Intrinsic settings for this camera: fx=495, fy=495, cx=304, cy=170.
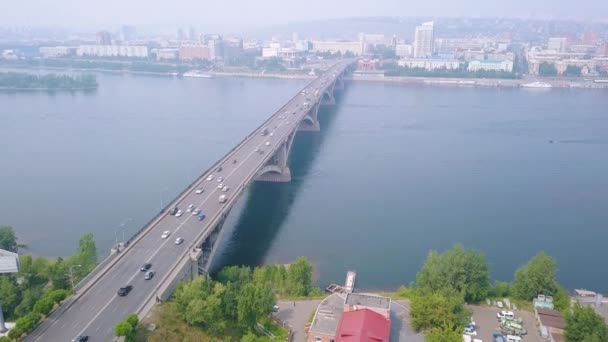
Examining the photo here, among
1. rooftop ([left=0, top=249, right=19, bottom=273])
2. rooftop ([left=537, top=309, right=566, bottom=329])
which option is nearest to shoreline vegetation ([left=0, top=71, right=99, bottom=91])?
rooftop ([left=0, top=249, right=19, bottom=273])

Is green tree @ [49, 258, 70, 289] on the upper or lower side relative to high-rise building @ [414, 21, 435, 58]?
lower

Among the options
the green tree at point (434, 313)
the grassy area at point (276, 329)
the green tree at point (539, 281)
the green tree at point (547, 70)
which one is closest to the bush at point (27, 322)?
the grassy area at point (276, 329)

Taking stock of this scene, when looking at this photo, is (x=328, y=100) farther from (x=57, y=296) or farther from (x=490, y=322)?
(x=57, y=296)

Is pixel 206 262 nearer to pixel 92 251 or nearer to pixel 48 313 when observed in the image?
pixel 92 251

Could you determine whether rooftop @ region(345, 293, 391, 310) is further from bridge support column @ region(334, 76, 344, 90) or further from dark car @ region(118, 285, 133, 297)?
bridge support column @ region(334, 76, 344, 90)

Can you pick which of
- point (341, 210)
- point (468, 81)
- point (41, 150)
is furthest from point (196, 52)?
point (341, 210)

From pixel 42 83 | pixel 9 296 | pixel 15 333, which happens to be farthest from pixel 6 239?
pixel 42 83

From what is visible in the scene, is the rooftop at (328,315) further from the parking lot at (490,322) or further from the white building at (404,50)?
the white building at (404,50)
